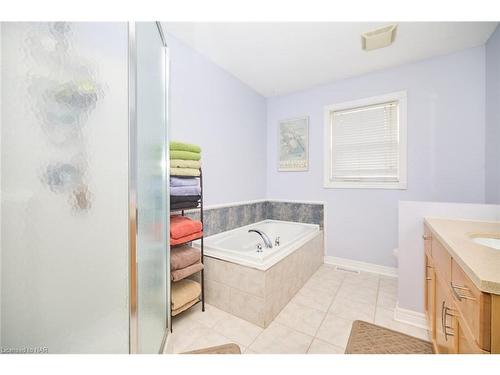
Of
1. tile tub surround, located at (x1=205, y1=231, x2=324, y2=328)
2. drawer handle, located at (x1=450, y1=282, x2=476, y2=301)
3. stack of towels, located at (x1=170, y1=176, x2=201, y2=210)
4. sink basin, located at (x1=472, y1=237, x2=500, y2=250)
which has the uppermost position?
stack of towels, located at (x1=170, y1=176, x2=201, y2=210)

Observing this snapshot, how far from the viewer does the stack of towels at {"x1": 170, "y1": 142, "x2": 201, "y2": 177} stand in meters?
1.56

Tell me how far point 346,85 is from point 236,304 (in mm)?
2786

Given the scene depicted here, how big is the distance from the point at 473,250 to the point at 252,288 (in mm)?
1265

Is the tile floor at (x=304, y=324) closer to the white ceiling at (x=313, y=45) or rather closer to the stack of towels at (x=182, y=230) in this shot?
the stack of towels at (x=182, y=230)

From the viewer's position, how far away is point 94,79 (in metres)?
0.85

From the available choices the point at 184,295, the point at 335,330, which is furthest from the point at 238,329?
the point at 335,330

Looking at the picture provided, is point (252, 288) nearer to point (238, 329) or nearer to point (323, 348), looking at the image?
point (238, 329)

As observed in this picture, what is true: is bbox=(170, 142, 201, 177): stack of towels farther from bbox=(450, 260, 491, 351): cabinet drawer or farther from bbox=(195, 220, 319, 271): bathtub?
bbox=(450, 260, 491, 351): cabinet drawer

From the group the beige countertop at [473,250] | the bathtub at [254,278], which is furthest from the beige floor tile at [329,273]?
the beige countertop at [473,250]

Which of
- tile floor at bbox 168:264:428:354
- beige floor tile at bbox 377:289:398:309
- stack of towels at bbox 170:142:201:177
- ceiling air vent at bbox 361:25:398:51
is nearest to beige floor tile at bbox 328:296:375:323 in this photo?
tile floor at bbox 168:264:428:354

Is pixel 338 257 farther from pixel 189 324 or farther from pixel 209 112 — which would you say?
pixel 209 112

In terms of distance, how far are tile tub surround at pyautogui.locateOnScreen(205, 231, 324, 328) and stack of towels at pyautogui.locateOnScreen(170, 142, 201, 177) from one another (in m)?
0.79

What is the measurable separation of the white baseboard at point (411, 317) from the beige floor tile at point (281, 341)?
0.76m

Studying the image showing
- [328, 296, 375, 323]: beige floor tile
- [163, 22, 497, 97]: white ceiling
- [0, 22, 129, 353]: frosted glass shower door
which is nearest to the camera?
[0, 22, 129, 353]: frosted glass shower door
